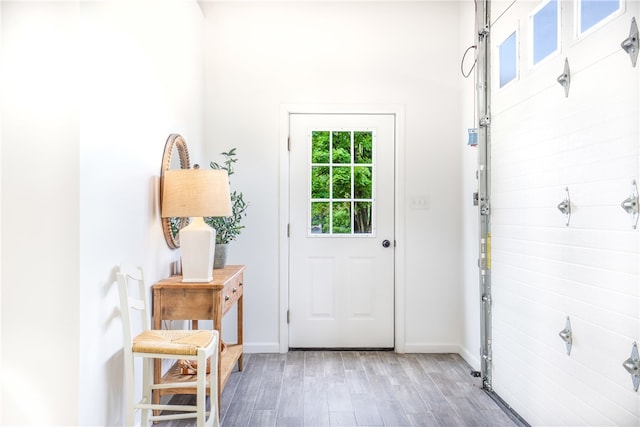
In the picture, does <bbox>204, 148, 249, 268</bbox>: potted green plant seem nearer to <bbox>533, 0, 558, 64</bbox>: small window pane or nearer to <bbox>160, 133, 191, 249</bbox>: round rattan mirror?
<bbox>160, 133, 191, 249</bbox>: round rattan mirror

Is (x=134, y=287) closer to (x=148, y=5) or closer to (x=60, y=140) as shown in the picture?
(x=60, y=140)

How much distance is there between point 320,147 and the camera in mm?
3713

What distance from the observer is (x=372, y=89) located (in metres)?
3.68

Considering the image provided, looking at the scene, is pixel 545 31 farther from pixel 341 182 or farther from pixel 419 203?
pixel 341 182

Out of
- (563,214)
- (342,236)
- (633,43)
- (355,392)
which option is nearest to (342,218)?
(342,236)

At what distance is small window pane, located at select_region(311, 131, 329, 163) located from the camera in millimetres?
3709

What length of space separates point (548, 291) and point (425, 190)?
5.19 feet

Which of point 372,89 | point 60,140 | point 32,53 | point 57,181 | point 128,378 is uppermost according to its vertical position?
point 372,89

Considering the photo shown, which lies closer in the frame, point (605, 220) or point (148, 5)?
point (605, 220)

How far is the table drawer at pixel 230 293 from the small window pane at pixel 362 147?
139cm

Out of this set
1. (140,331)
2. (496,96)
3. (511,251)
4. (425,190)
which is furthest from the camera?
(425,190)

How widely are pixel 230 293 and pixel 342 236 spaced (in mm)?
1213

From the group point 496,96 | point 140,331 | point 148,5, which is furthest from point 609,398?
point 148,5

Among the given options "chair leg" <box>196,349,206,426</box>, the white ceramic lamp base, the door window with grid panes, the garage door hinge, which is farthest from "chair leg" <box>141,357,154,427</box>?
the garage door hinge
